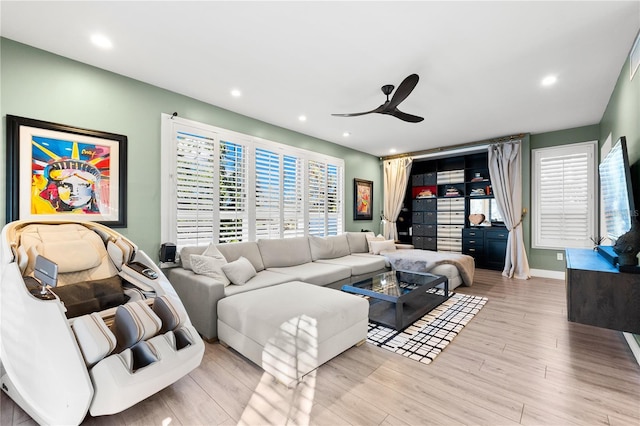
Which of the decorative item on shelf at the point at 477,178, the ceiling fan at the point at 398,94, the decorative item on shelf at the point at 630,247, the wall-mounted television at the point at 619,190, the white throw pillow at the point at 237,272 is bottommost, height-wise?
the white throw pillow at the point at 237,272

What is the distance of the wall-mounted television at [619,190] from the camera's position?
2.09 metres

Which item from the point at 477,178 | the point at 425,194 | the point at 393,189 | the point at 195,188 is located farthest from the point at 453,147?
the point at 195,188

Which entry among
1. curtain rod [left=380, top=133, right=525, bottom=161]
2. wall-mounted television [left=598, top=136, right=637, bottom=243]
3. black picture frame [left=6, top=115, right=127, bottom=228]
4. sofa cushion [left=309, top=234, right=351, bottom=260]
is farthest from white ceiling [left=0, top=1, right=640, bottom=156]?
sofa cushion [left=309, top=234, right=351, bottom=260]

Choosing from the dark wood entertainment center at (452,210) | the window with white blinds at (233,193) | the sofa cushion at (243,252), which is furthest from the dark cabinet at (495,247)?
the window with white blinds at (233,193)

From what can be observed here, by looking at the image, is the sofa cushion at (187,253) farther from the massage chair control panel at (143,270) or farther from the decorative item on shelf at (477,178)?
the decorative item on shelf at (477,178)

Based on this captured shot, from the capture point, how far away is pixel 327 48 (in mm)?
2445

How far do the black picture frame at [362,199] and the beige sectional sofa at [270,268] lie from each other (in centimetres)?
89

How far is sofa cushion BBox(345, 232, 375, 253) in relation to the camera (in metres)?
5.16

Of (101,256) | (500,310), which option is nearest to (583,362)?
(500,310)

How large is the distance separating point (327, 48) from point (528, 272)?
16.7 feet

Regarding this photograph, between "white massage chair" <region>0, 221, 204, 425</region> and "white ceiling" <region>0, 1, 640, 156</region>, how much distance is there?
1.62 m

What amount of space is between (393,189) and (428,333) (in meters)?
4.34

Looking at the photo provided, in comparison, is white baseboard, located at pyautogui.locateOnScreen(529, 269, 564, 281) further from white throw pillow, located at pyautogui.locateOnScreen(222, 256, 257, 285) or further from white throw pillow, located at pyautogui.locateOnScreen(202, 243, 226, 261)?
white throw pillow, located at pyautogui.locateOnScreen(202, 243, 226, 261)

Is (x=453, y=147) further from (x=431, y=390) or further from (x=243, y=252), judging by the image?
(x=431, y=390)
